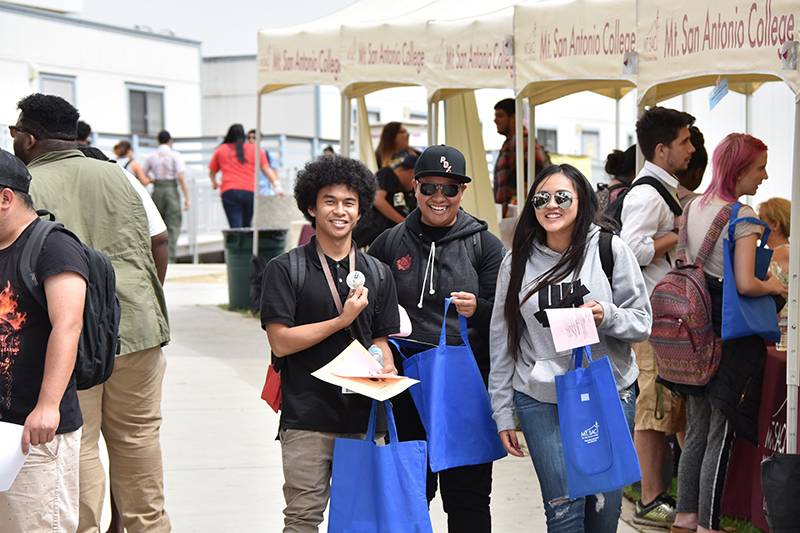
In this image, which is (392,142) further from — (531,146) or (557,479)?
(557,479)

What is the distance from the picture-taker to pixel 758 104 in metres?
11.5

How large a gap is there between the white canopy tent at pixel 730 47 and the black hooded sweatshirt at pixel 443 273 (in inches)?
50.1

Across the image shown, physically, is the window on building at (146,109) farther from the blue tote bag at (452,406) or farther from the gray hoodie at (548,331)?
the gray hoodie at (548,331)

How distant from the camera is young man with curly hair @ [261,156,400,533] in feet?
14.4

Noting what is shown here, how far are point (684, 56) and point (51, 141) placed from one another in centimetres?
297

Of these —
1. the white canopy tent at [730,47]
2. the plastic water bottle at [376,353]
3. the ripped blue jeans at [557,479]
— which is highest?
the white canopy tent at [730,47]

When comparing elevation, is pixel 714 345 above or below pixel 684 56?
below

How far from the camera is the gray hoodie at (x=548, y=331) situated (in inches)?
173

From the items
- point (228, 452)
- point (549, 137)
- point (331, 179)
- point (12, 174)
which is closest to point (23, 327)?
point (12, 174)

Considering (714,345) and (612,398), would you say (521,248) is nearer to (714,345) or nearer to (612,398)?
(612,398)

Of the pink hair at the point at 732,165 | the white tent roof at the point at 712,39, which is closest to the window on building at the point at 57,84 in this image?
the white tent roof at the point at 712,39

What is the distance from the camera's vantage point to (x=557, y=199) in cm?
446

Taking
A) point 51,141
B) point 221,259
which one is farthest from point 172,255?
point 51,141

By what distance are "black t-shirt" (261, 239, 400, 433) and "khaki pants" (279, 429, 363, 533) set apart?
0.04m
